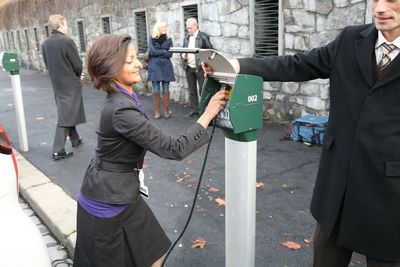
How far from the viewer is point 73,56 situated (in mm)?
5578

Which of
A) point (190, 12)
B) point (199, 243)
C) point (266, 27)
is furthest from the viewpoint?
Result: point (190, 12)

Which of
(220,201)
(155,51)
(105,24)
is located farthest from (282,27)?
(105,24)

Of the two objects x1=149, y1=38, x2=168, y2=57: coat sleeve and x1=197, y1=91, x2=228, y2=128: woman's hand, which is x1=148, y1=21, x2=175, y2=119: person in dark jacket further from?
x1=197, y1=91, x2=228, y2=128: woman's hand

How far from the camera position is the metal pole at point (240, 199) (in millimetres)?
→ 2023

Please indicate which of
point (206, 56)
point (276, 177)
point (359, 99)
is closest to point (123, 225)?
point (206, 56)

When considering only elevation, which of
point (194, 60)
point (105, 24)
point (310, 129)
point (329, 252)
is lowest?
point (310, 129)

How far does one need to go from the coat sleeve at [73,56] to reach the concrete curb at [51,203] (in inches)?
58.7

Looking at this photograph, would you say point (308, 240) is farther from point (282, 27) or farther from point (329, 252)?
point (282, 27)

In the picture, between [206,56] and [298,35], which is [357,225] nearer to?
[206,56]

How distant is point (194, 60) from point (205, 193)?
395cm

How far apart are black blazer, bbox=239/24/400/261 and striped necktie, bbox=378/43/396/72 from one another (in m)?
0.03

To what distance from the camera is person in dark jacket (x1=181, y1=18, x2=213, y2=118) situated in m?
7.48

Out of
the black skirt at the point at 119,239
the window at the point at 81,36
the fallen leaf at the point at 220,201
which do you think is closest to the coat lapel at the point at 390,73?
the black skirt at the point at 119,239

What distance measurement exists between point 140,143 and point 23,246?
752 millimetres
